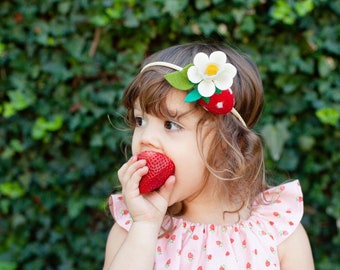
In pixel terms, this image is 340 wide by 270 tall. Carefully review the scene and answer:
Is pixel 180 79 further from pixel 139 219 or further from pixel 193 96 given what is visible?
pixel 139 219

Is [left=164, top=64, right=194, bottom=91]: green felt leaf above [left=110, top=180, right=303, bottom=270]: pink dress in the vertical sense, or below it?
above

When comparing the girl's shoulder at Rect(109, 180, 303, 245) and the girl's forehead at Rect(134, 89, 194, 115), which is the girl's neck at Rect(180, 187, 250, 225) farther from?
the girl's forehead at Rect(134, 89, 194, 115)

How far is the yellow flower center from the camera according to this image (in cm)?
160

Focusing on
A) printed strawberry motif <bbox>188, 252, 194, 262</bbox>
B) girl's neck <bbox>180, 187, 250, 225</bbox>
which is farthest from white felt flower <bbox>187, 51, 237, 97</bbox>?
printed strawberry motif <bbox>188, 252, 194, 262</bbox>

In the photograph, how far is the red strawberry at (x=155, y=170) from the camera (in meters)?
1.59

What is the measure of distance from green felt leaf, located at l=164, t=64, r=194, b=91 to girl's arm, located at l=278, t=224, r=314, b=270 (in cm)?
60

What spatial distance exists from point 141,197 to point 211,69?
41cm

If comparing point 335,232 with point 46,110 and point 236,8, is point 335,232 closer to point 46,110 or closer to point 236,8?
point 236,8

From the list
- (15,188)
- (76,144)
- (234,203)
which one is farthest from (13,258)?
(234,203)

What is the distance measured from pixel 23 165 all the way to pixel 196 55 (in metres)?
1.55

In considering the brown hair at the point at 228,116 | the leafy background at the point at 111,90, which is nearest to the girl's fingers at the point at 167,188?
the brown hair at the point at 228,116

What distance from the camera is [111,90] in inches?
109

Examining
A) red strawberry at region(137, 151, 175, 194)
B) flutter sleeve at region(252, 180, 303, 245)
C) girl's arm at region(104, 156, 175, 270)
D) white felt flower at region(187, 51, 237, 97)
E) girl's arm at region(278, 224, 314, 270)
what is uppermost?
white felt flower at region(187, 51, 237, 97)

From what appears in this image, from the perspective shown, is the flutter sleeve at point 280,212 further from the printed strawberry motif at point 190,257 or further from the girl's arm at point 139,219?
the girl's arm at point 139,219
